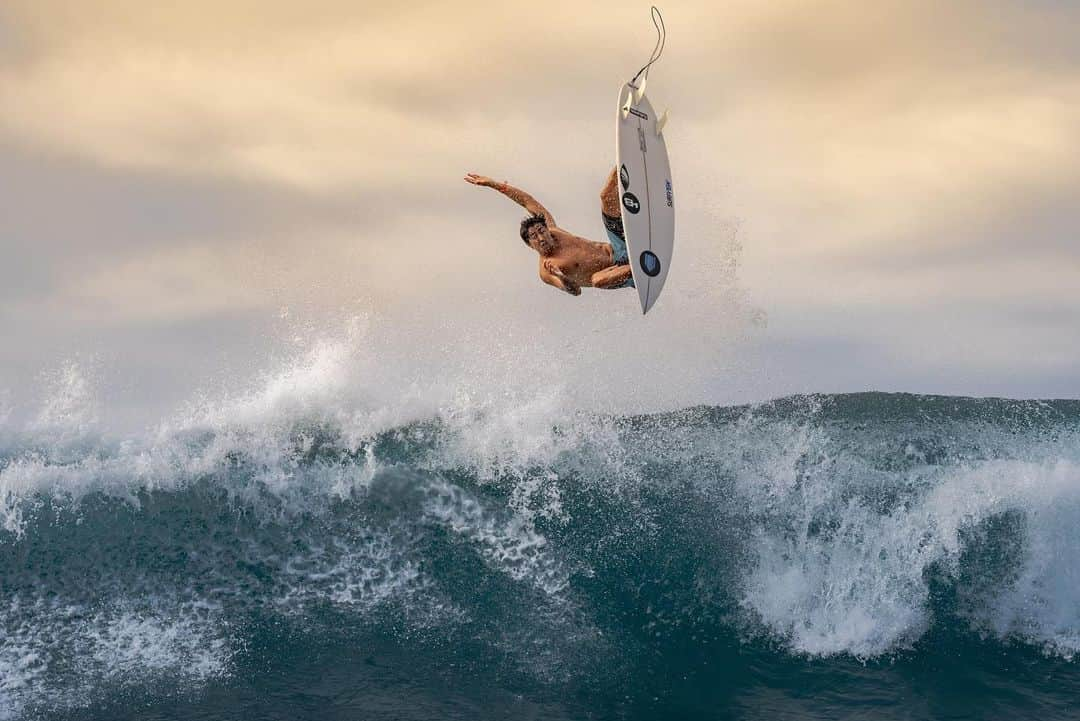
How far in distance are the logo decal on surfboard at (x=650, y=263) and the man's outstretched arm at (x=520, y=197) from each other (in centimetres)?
87

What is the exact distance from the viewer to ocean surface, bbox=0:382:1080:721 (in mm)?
7551

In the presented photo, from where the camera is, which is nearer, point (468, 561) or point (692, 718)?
point (692, 718)

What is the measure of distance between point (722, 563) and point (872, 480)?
192 cm

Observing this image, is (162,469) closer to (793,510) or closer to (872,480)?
(793,510)

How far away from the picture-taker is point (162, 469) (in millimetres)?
10055

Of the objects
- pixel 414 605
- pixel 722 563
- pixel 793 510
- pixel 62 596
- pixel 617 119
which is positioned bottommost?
pixel 62 596

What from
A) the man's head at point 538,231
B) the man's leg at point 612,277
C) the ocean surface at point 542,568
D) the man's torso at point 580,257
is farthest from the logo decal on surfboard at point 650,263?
the ocean surface at point 542,568

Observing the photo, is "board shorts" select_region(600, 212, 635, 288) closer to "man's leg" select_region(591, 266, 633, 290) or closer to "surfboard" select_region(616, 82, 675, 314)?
"man's leg" select_region(591, 266, 633, 290)

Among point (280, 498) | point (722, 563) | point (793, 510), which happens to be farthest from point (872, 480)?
point (280, 498)

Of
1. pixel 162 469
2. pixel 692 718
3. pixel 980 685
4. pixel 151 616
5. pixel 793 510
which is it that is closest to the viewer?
pixel 692 718

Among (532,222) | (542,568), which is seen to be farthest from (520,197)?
(542,568)

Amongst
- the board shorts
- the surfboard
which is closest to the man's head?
the board shorts

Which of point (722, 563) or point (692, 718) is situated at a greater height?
point (722, 563)

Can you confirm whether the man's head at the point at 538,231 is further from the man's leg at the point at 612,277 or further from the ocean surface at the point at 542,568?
the ocean surface at the point at 542,568
